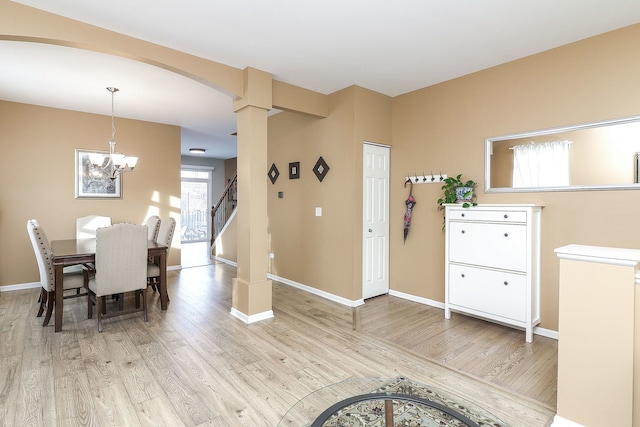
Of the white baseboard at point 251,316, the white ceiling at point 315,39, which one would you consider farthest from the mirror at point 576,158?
the white baseboard at point 251,316

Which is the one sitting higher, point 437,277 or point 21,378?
point 437,277

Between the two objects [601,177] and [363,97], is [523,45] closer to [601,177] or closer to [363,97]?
[601,177]

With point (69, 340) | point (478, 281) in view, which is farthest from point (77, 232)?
point (478, 281)

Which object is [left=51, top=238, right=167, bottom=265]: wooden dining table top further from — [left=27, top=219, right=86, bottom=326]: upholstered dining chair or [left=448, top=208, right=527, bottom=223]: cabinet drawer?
[left=448, top=208, right=527, bottom=223]: cabinet drawer

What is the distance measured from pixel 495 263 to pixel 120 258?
12.3ft

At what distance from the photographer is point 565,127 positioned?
298 centimetres

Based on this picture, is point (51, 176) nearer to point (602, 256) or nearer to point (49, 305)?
point (49, 305)

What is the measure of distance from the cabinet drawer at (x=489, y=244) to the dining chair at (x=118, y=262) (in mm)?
3314

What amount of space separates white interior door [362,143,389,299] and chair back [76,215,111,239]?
3.94 metres

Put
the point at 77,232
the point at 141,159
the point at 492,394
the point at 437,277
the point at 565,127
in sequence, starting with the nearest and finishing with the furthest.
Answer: the point at 492,394, the point at 565,127, the point at 437,277, the point at 77,232, the point at 141,159

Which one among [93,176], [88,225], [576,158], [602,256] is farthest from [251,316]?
[93,176]

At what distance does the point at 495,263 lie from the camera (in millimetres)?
3178

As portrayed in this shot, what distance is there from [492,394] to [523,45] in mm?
2977

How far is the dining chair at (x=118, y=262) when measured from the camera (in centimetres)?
320
